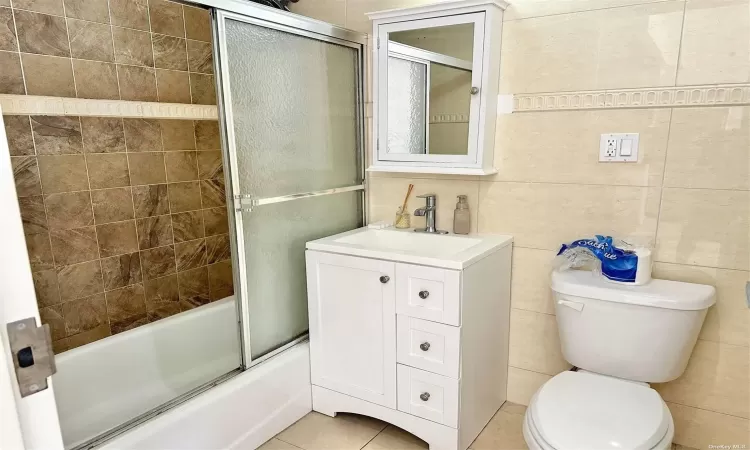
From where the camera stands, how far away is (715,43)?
1501 mm

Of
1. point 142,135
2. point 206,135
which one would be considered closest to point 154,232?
point 142,135

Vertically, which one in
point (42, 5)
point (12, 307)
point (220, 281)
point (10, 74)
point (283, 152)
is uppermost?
point (42, 5)

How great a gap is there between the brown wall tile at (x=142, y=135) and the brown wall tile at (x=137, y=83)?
11cm

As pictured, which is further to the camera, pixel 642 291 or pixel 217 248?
pixel 217 248

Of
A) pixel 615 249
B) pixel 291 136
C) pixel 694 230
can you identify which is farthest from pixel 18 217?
pixel 694 230

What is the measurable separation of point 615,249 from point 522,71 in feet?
2.52

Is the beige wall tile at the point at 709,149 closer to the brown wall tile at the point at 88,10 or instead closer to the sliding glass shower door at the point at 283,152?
the sliding glass shower door at the point at 283,152

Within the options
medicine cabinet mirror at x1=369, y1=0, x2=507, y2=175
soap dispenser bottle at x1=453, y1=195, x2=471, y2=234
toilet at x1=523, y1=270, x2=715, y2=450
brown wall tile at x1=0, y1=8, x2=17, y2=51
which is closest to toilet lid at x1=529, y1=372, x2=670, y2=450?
toilet at x1=523, y1=270, x2=715, y2=450

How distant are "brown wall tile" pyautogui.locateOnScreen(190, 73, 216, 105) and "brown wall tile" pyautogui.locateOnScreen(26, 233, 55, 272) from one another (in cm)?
99

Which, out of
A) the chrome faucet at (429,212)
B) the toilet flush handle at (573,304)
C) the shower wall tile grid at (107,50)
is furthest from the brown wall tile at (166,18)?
the toilet flush handle at (573,304)

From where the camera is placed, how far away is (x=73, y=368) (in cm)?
190

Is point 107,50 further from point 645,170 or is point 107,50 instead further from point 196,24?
point 645,170

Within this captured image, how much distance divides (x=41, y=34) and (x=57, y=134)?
41 cm

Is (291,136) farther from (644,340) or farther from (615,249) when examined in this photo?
(644,340)
